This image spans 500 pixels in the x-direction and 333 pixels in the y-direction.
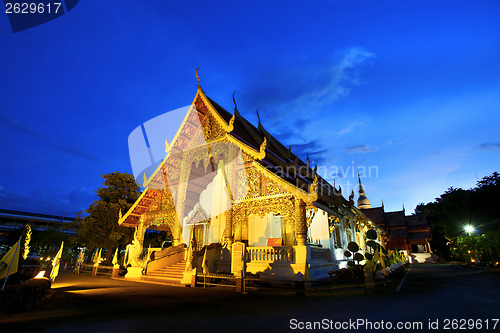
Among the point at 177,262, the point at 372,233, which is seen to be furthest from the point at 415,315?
the point at 177,262

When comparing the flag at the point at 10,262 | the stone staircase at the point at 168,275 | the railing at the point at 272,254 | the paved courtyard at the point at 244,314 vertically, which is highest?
the flag at the point at 10,262

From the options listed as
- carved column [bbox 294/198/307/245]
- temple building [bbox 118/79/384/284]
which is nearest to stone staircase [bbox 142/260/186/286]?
temple building [bbox 118/79/384/284]

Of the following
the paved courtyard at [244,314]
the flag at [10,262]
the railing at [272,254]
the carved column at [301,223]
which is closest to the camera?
the paved courtyard at [244,314]

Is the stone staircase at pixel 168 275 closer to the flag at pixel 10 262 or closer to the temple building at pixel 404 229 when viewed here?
the flag at pixel 10 262

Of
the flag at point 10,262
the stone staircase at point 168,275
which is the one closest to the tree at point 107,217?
the stone staircase at point 168,275

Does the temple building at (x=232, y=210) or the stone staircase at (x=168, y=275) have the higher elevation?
the temple building at (x=232, y=210)

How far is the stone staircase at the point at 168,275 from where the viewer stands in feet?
35.3

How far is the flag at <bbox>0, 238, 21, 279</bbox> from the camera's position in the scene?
487 centimetres

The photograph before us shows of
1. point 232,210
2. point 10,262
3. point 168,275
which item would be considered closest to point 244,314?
point 10,262

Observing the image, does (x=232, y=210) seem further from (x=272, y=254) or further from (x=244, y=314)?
(x=244, y=314)

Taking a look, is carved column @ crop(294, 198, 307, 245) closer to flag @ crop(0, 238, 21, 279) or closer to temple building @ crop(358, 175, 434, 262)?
flag @ crop(0, 238, 21, 279)

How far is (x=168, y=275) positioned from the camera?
11.7 m

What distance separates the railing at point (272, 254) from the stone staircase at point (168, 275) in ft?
10.9

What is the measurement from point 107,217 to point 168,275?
965 cm
